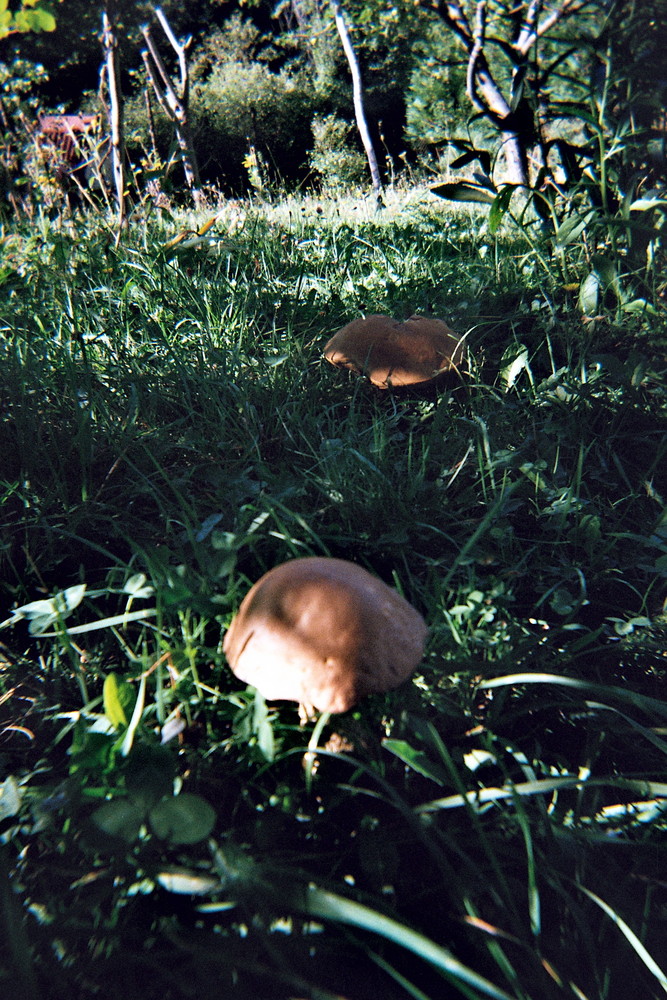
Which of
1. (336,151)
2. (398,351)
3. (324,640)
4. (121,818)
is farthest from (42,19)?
(336,151)

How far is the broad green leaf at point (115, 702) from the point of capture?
940mm

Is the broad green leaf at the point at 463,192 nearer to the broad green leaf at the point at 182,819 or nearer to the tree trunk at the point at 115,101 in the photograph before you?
the tree trunk at the point at 115,101

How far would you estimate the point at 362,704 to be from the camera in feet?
3.55

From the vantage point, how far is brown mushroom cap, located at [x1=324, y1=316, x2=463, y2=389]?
191cm

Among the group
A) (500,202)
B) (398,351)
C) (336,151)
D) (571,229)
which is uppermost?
(336,151)

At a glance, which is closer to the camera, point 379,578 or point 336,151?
point 379,578

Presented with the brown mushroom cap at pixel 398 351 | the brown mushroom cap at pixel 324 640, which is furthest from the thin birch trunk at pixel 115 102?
the brown mushroom cap at pixel 324 640

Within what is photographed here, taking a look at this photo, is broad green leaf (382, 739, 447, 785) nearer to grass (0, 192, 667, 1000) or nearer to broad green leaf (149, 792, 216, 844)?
grass (0, 192, 667, 1000)

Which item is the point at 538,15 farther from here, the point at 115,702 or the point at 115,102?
the point at 115,702

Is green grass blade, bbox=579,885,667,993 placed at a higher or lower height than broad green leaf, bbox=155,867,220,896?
lower

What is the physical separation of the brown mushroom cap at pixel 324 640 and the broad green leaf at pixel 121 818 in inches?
9.5

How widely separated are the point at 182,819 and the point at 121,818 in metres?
0.08

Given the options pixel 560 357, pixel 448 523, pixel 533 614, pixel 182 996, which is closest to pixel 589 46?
pixel 560 357

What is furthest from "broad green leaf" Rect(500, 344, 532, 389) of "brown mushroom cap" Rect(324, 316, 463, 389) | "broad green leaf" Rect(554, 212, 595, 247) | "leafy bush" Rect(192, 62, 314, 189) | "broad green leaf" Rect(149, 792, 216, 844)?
"leafy bush" Rect(192, 62, 314, 189)
